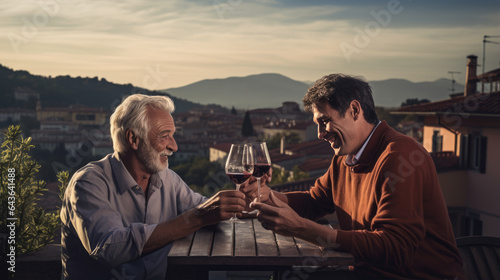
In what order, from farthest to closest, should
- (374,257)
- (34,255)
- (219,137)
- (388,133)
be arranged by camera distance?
(219,137) → (34,255) → (388,133) → (374,257)

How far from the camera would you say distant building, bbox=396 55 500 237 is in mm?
15461

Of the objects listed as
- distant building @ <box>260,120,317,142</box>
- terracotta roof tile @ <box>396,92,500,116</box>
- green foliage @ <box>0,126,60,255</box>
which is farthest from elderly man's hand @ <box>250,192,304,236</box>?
distant building @ <box>260,120,317,142</box>

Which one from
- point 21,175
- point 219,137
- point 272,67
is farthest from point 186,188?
point 272,67

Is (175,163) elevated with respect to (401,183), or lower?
lower

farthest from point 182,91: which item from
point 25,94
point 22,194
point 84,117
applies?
point 22,194

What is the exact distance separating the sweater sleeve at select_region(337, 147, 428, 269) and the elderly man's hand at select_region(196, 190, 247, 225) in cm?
40

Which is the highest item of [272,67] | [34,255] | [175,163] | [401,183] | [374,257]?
[272,67]

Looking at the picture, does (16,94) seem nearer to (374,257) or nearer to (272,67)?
(272,67)

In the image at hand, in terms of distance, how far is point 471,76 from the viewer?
23641mm

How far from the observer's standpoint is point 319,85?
2148 millimetres

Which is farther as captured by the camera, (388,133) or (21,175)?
(21,175)

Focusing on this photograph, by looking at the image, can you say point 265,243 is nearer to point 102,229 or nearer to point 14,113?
point 102,229

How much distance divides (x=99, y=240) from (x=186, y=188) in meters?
0.74

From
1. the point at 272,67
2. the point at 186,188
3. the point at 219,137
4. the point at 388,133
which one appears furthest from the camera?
the point at 272,67
